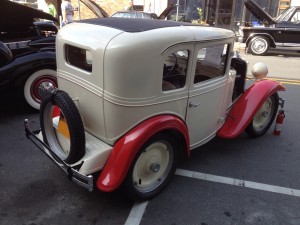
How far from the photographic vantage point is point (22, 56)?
4.43 metres

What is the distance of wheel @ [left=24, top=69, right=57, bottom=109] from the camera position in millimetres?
4531

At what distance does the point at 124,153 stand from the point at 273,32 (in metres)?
11.1

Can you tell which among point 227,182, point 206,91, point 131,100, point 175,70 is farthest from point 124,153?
point 227,182

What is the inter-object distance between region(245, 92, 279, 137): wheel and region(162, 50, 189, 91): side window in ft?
5.33

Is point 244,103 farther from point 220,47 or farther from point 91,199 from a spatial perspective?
point 91,199

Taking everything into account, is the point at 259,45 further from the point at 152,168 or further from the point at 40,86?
the point at 152,168

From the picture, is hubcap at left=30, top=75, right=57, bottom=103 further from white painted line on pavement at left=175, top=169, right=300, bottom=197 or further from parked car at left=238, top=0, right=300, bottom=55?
parked car at left=238, top=0, right=300, bottom=55

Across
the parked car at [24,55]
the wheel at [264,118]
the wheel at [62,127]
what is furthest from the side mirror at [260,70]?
the parked car at [24,55]

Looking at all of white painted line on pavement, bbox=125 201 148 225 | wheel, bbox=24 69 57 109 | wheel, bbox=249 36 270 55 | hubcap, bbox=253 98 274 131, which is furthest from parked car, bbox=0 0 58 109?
wheel, bbox=249 36 270 55

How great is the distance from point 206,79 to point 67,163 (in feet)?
5.24

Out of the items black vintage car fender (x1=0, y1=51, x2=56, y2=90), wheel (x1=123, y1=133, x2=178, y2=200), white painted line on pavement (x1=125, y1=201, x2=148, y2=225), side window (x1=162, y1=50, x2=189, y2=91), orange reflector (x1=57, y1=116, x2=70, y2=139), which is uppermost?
side window (x1=162, y1=50, x2=189, y2=91)

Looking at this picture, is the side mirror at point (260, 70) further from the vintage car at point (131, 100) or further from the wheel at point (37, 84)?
the wheel at point (37, 84)

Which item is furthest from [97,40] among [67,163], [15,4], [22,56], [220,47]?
[15,4]

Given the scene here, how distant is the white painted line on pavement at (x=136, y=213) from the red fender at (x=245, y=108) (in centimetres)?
135
